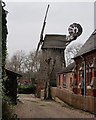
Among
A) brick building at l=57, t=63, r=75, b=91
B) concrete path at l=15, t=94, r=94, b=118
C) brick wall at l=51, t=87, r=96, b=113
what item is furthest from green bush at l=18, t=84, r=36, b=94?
concrete path at l=15, t=94, r=94, b=118

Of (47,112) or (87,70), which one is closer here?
(47,112)

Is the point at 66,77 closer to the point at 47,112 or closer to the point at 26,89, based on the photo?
the point at 26,89

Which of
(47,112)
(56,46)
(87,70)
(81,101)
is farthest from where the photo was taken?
(56,46)

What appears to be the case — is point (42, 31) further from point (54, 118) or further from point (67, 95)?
point (54, 118)

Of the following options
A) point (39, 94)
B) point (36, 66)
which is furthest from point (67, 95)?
point (36, 66)

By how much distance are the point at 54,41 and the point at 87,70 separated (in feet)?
60.9

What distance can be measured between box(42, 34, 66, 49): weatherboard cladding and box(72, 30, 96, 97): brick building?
14408 mm

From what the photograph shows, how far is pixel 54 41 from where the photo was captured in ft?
121

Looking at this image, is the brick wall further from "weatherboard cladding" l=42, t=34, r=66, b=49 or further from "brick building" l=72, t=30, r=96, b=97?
"weatherboard cladding" l=42, t=34, r=66, b=49

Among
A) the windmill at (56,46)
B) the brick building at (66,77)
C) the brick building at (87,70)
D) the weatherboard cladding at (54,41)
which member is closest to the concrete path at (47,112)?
the brick building at (87,70)

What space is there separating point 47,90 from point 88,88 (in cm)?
949

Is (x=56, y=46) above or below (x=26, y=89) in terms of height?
above

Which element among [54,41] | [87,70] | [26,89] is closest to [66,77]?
[87,70]

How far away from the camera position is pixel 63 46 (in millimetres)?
36656
